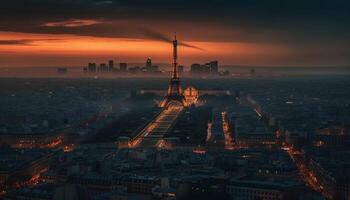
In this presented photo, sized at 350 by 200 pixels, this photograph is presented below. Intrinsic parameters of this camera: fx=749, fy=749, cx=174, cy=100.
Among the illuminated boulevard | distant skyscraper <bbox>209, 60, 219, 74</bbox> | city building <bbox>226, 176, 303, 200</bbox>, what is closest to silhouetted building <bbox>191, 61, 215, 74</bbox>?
distant skyscraper <bbox>209, 60, 219, 74</bbox>

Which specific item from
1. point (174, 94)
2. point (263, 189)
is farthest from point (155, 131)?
point (174, 94)

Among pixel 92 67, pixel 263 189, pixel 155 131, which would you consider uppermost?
pixel 92 67

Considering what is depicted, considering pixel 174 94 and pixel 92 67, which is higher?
pixel 92 67

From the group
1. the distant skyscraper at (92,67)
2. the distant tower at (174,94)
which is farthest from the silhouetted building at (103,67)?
the distant tower at (174,94)

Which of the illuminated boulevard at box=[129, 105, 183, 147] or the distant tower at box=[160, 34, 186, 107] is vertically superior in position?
the distant tower at box=[160, 34, 186, 107]

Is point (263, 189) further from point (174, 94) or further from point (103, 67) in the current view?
point (103, 67)

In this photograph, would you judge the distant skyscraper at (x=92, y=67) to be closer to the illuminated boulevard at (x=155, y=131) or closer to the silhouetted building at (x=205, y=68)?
the silhouetted building at (x=205, y=68)

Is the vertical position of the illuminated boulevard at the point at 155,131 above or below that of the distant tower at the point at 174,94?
below

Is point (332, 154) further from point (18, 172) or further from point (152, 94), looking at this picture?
point (152, 94)

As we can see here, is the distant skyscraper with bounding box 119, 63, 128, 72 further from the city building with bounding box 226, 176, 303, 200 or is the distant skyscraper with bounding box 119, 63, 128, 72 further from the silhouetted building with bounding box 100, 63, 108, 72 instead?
the city building with bounding box 226, 176, 303, 200

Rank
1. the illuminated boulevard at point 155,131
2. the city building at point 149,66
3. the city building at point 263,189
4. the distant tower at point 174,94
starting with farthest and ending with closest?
the city building at point 149,66 → the distant tower at point 174,94 → the illuminated boulevard at point 155,131 → the city building at point 263,189

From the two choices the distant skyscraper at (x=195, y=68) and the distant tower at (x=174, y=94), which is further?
the distant skyscraper at (x=195, y=68)

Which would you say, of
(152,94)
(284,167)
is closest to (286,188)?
(284,167)
